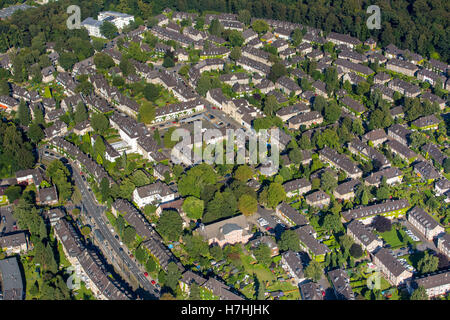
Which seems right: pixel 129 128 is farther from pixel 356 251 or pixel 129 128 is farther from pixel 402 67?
pixel 402 67

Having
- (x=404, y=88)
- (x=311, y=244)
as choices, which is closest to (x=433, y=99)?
(x=404, y=88)

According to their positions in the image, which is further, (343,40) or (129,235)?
(343,40)

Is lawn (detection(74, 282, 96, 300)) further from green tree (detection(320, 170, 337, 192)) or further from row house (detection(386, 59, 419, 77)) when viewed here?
row house (detection(386, 59, 419, 77))

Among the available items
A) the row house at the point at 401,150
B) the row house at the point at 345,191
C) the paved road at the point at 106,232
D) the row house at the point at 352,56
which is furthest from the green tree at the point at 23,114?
the row house at the point at 352,56

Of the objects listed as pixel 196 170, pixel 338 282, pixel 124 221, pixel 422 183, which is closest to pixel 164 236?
pixel 124 221

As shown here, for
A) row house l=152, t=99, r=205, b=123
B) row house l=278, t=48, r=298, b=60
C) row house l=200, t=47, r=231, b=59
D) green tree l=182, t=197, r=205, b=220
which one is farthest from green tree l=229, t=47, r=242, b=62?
green tree l=182, t=197, r=205, b=220

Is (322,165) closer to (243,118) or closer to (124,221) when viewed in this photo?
(243,118)
